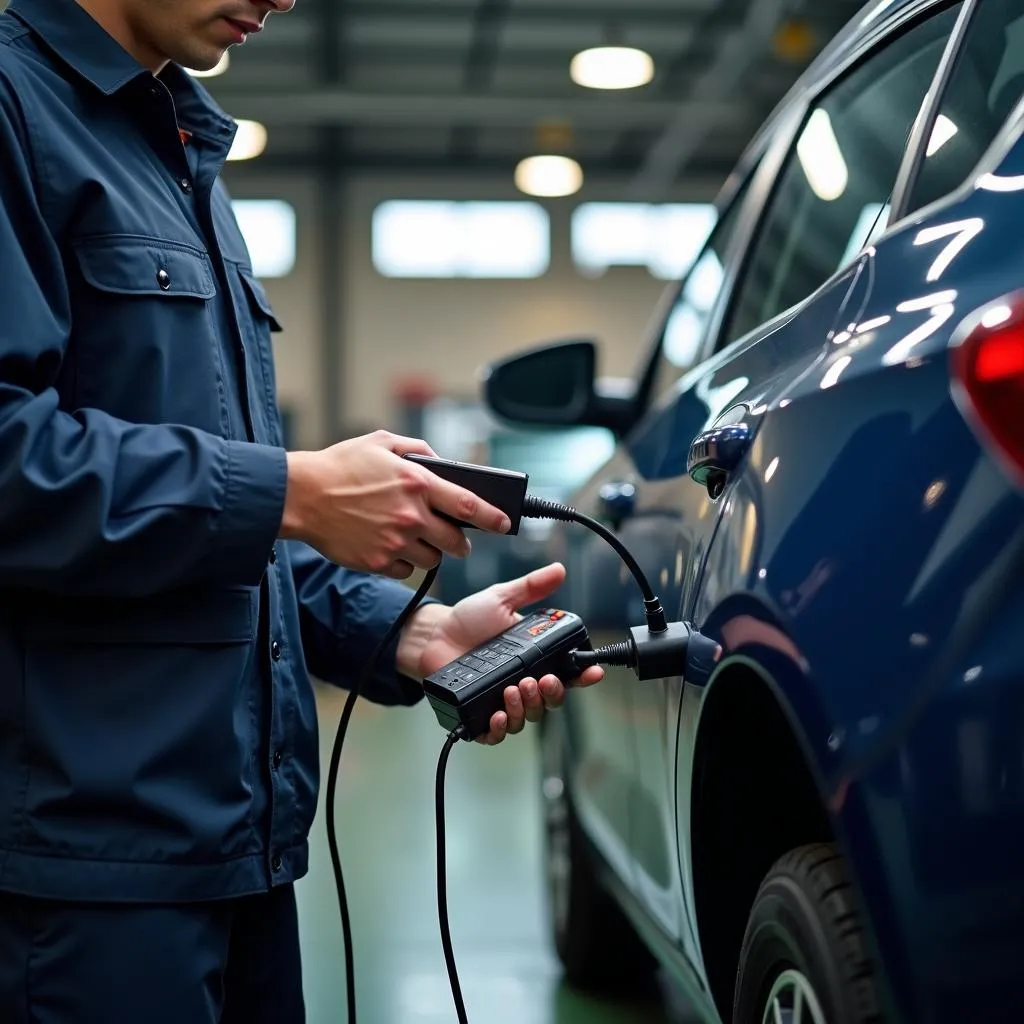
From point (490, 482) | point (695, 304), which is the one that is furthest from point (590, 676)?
point (695, 304)

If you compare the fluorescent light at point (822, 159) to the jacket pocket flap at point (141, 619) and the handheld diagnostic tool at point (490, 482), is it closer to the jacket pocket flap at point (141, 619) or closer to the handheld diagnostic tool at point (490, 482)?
the handheld diagnostic tool at point (490, 482)

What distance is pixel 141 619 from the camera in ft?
4.12

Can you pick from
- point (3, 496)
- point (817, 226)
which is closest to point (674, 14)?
point (817, 226)

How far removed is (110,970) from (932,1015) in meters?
0.71

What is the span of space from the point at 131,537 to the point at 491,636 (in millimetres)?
553

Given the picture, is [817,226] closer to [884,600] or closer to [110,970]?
[884,600]

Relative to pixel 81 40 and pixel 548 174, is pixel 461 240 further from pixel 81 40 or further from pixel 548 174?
pixel 81 40

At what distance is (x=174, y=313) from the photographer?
1300 mm

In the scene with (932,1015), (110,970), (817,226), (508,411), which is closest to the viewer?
(932,1015)

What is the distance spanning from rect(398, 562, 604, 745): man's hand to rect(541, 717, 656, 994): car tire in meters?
1.13

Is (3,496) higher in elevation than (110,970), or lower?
higher

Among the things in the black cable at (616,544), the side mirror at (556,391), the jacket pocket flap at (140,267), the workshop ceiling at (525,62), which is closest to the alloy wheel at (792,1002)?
the black cable at (616,544)

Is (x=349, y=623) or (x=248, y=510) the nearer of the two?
(x=248, y=510)

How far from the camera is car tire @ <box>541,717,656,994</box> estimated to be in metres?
2.75
